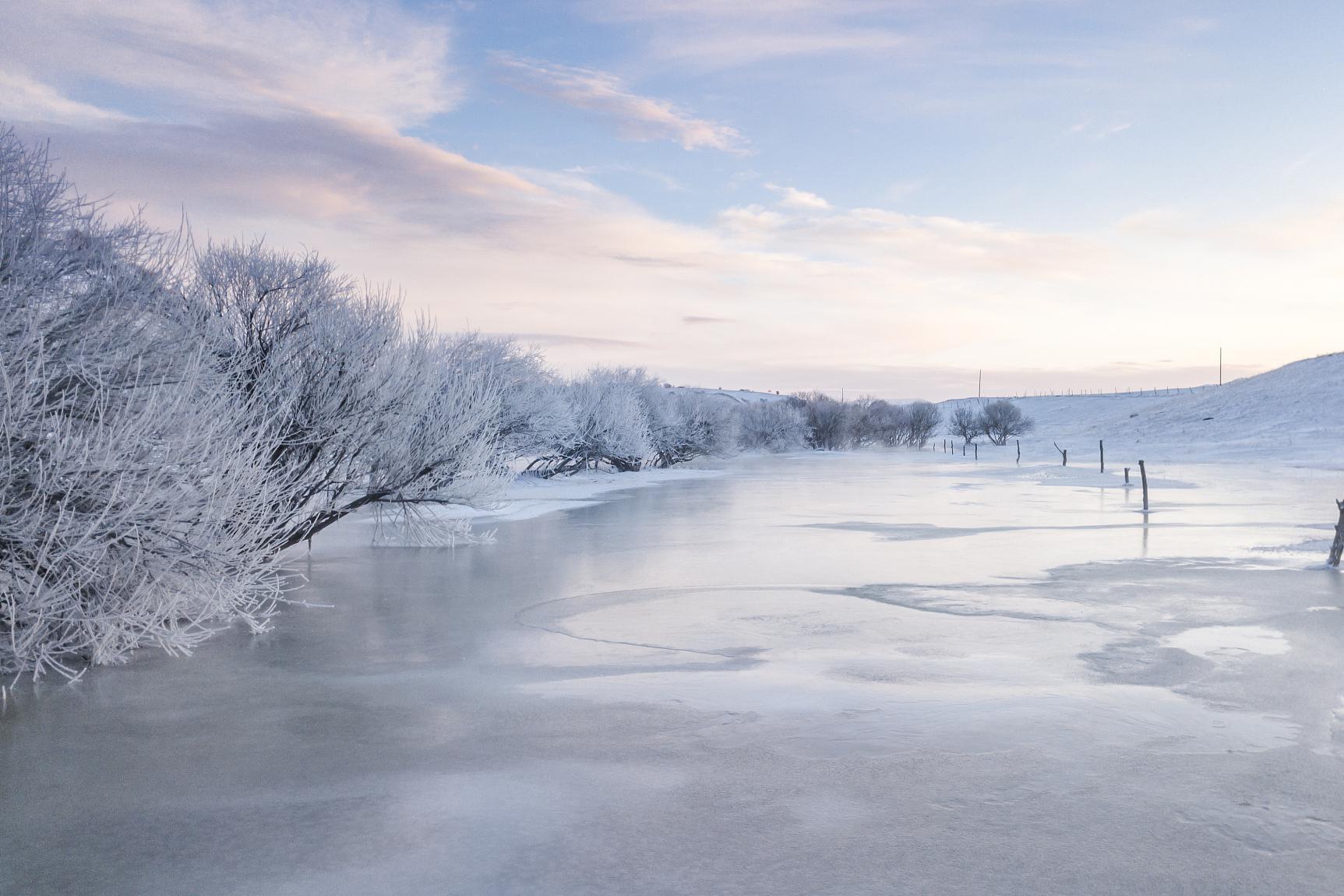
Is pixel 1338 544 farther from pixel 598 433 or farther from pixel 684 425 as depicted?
pixel 684 425

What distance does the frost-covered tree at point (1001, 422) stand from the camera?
382ft

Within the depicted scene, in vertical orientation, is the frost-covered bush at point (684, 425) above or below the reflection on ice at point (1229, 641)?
above

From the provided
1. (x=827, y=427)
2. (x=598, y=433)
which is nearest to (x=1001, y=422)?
(x=827, y=427)

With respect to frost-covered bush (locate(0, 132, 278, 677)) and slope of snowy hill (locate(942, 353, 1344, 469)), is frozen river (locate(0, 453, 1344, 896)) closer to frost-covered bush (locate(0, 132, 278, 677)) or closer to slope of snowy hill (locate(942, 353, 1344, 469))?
frost-covered bush (locate(0, 132, 278, 677))

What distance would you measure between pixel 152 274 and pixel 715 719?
8791 millimetres

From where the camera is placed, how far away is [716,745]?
7.36m

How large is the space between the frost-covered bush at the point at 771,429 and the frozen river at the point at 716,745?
84.0 meters

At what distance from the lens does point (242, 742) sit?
7516 mm

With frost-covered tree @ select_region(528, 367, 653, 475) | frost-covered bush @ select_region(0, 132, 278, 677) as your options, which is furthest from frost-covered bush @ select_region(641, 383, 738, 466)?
frost-covered bush @ select_region(0, 132, 278, 677)

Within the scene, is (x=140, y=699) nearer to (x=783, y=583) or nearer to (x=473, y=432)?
(x=783, y=583)

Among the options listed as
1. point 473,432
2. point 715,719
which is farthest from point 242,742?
point 473,432

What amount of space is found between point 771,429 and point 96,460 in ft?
309

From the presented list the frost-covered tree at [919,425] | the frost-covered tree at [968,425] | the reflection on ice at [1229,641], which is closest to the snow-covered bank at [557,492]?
the reflection on ice at [1229,641]

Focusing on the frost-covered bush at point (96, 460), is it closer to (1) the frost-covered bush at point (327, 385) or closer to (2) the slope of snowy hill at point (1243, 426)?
(1) the frost-covered bush at point (327, 385)
